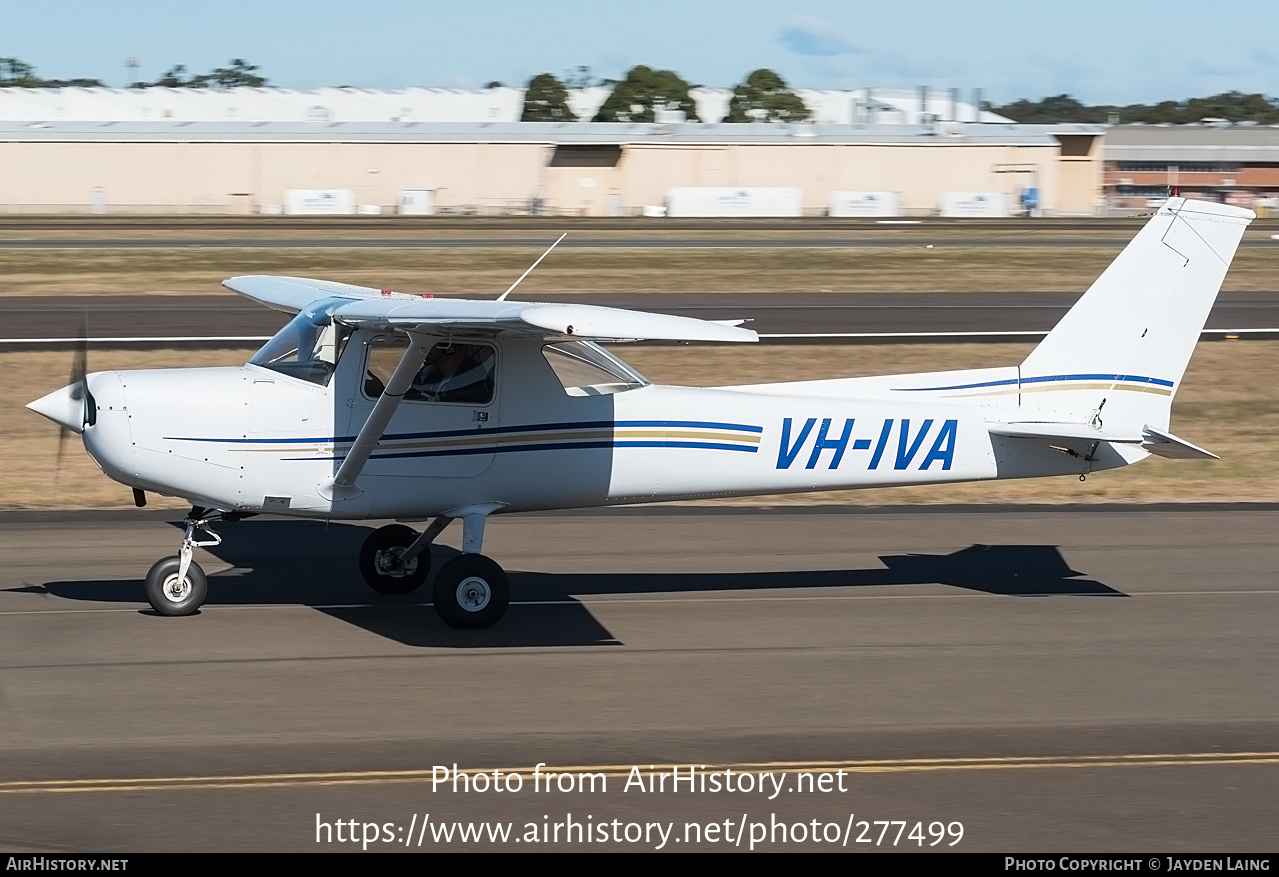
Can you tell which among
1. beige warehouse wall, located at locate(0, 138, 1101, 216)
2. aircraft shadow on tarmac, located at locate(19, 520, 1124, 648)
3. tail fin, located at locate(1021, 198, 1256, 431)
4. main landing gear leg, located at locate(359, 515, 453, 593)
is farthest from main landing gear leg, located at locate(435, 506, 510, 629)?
beige warehouse wall, located at locate(0, 138, 1101, 216)

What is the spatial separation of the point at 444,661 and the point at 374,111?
365 feet

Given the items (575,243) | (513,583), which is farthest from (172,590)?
(575,243)

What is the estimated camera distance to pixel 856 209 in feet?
261

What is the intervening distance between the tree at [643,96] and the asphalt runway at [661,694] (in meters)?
111

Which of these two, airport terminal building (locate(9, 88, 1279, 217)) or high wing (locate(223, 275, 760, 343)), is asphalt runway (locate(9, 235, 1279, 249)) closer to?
airport terminal building (locate(9, 88, 1279, 217))

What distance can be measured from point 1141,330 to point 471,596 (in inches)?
214

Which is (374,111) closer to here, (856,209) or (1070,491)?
(856,209)

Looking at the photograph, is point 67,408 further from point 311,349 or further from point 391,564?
point 391,564

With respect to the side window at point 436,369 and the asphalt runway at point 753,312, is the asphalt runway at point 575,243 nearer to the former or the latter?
the asphalt runway at point 753,312

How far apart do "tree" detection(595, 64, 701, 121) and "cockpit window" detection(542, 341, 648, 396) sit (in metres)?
112

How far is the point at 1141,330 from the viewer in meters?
11.0

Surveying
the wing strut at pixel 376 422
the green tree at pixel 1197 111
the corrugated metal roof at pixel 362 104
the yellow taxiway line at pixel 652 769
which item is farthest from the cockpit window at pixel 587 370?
the green tree at pixel 1197 111

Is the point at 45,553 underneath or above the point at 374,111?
underneath

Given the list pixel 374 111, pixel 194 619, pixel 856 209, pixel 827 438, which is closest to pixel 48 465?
pixel 194 619
